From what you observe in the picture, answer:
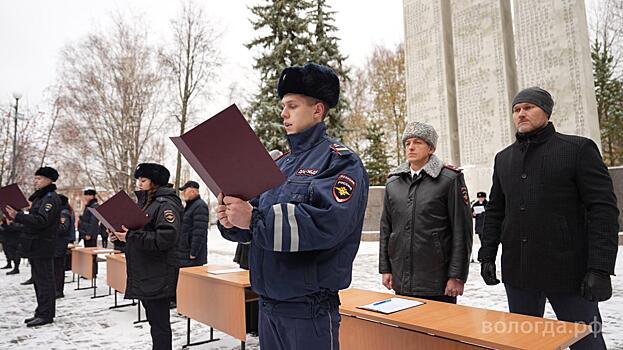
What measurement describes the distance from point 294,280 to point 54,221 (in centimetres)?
556

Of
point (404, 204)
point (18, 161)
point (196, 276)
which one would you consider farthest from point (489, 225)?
point (18, 161)

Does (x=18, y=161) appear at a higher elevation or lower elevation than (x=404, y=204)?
higher

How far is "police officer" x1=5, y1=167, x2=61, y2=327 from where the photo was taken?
5.74m

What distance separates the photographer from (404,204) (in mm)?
3355

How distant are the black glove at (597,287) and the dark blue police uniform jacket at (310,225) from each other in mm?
1445

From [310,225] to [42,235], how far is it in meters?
5.76

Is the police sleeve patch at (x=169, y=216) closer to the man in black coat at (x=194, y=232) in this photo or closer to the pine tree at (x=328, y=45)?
the man in black coat at (x=194, y=232)

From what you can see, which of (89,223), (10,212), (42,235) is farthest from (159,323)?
(89,223)

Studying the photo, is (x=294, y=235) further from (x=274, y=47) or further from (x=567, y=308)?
(x=274, y=47)

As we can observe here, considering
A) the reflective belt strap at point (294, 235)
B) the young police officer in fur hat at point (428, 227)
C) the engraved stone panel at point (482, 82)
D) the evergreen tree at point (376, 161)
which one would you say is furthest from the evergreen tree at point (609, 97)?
the reflective belt strap at point (294, 235)

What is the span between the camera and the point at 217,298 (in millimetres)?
4473

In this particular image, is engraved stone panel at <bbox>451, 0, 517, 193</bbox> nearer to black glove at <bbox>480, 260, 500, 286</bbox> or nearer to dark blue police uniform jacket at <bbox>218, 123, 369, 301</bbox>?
black glove at <bbox>480, 260, 500, 286</bbox>

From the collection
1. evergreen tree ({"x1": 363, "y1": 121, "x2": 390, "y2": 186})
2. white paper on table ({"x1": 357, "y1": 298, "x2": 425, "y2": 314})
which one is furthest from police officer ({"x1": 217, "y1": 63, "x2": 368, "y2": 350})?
evergreen tree ({"x1": 363, "y1": 121, "x2": 390, "y2": 186})

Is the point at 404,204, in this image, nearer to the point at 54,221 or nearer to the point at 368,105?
the point at 54,221
